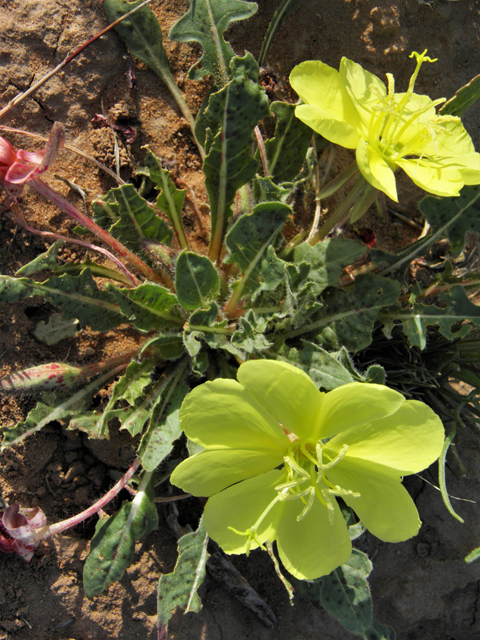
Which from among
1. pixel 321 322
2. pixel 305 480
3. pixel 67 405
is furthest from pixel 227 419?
pixel 67 405

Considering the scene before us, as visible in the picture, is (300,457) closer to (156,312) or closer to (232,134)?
(156,312)

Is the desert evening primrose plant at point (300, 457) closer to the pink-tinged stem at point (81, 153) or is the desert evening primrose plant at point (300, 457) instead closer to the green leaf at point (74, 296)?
the green leaf at point (74, 296)

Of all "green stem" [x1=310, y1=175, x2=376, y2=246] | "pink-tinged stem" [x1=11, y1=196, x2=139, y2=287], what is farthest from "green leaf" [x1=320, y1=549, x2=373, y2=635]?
"pink-tinged stem" [x1=11, y1=196, x2=139, y2=287]

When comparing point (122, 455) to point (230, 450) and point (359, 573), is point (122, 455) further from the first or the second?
point (359, 573)

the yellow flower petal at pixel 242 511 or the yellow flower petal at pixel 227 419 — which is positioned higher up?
the yellow flower petal at pixel 227 419

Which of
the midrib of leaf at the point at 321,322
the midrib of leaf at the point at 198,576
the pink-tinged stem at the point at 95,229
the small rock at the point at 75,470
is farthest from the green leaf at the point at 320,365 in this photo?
the small rock at the point at 75,470

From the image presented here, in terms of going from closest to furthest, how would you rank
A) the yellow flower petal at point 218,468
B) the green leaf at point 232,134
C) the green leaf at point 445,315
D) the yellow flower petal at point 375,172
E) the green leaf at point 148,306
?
the yellow flower petal at point 218,468, the yellow flower petal at point 375,172, the green leaf at point 148,306, the green leaf at point 232,134, the green leaf at point 445,315

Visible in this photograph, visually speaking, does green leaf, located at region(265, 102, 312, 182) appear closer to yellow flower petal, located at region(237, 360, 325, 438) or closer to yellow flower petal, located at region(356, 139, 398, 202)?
yellow flower petal, located at region(356, 139, 398, 202)
